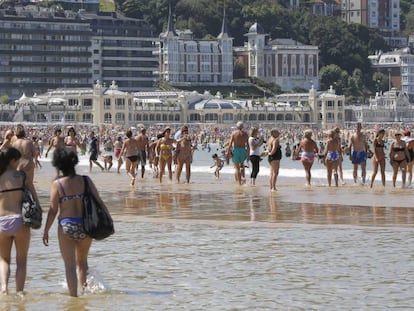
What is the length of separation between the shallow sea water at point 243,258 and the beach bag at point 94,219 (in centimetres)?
68

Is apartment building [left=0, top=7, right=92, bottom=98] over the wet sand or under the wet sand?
over

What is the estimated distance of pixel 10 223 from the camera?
11539 millimetres

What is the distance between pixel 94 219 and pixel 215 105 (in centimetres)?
15109

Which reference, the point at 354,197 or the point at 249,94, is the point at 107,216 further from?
the point at 249,94

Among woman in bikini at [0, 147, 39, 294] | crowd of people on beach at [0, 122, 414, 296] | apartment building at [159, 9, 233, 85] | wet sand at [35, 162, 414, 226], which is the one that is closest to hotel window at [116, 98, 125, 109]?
apartment building at [159, 9, 233, 85]

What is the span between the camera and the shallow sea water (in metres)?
11.9

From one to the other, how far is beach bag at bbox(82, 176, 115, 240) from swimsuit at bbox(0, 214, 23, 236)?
0.61 metres

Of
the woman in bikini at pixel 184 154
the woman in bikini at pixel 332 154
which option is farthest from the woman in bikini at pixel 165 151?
the woman in bikini at pixel 332 154

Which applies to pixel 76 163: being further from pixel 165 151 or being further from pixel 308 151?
pixel 165 151

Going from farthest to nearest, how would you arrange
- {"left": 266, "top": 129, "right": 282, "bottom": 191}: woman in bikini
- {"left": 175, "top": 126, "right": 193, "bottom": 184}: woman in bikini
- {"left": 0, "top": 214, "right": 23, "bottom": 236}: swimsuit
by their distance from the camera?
{"left": 175, "top": 126, "right": 193, "bottom": 184}: woman in bikini
{"left": 266, "top": 129, "right": 282, "bottom": 191}: woman in bikini
{"left": 0, "top": 214, "right": 23, "bottom": 236}: swimsuit

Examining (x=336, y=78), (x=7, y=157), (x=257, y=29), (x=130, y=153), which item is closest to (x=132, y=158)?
(x=130, y=153)

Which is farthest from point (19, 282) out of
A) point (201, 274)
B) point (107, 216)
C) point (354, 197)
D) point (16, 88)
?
point (16, 88)

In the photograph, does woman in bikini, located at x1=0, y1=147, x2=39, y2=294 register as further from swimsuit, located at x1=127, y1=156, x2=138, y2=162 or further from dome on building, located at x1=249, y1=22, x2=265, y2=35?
dome on building, located at x1=249, y1=22, x2=265, y2=35

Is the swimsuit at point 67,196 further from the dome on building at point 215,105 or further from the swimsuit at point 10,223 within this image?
the dome on building at point 215,105
